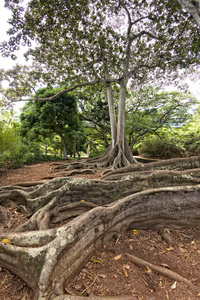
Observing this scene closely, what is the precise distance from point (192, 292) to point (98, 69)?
10.8 m

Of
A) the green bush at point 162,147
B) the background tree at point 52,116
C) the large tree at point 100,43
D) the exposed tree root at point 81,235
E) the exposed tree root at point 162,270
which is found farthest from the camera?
the background tree at point 52,116

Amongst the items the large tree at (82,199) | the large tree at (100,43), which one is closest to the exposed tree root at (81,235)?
the large tree at (82,199)

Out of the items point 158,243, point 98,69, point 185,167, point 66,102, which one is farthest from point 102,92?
point 158,243

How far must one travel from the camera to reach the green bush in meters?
12.7

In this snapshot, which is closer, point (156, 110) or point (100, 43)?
point (100, 43)

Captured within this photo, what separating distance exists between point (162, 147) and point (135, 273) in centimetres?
1317

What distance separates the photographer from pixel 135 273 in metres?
1.80

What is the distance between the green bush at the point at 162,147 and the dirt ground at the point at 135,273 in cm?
1130

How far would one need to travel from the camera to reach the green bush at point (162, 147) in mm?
12727

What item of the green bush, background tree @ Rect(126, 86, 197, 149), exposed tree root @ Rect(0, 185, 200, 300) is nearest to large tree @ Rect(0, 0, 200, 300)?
exposed tree root @ Rect(0, 185, 200, 300)

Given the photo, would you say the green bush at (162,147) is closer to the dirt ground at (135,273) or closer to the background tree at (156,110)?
the background tree at (156,110)

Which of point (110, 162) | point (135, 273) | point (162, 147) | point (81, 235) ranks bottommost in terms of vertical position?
point (135, 273)

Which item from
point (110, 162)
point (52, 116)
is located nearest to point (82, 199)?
point (110, 162)

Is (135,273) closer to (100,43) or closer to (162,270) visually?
(162,270)
